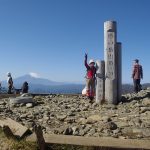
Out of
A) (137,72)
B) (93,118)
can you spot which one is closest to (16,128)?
(93,118)

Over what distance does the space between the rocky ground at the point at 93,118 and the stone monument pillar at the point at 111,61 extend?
2.14ft

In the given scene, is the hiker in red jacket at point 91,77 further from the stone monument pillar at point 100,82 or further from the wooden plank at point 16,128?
the wooden plank at point 16,128

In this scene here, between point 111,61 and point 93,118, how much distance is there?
503 cm

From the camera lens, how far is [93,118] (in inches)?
562

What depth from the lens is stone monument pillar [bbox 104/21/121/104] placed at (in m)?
18.7

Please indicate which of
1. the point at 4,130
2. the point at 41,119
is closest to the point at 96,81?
the point at 41,119

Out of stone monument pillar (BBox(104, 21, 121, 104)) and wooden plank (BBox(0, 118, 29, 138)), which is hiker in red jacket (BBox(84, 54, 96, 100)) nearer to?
stone monument pillar (BBox(104, 21, 121, 104))

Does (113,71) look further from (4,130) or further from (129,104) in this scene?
(4,130)

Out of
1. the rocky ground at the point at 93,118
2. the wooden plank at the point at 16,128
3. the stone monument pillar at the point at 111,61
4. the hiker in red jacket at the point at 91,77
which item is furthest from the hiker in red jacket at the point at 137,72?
the wooden plank at the point at 16,128

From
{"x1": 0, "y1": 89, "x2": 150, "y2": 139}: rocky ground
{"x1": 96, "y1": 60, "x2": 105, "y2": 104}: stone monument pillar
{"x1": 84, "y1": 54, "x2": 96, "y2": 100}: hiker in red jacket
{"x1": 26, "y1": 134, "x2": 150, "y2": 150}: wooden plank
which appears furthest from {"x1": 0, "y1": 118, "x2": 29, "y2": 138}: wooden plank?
{"x1": 84, "y1": 54, "x2": 96, "y2": 100}: hiker in red jacket

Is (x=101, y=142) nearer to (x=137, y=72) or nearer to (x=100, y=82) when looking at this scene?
(x=100, y=82)

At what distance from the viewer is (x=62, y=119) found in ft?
48.6

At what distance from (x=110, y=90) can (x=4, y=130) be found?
9459mm

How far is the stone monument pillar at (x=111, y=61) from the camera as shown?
61.3ft
